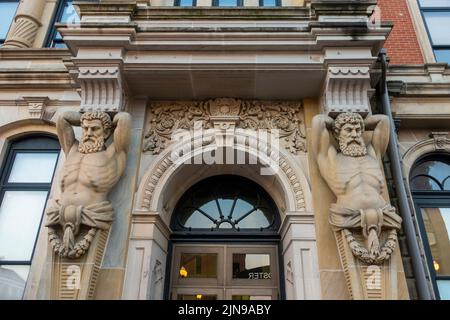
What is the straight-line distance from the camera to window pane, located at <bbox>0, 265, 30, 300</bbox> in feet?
18.0

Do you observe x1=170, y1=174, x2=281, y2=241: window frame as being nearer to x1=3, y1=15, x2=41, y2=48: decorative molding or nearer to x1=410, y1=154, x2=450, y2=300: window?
x1=410, y1=154, x2=450, y2=300: window

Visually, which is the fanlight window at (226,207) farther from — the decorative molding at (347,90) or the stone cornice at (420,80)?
the stone cornice at (420,80)

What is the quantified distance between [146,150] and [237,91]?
184 centimetres

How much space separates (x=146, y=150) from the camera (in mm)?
5754

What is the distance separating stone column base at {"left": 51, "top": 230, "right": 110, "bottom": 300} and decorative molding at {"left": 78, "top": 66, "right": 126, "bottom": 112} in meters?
2.07

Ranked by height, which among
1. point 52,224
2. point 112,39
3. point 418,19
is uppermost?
point 418,19

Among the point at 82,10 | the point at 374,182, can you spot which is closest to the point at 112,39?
the point at 82,10

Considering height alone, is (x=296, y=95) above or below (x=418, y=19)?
below

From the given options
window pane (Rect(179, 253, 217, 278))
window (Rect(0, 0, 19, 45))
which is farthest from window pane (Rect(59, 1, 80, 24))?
window pane (Rect(179, 253, 217, 278))

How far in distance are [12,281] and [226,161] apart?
3953mm

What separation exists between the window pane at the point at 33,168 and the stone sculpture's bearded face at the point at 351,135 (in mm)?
5093

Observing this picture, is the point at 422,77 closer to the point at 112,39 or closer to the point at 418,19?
the point at 418,19

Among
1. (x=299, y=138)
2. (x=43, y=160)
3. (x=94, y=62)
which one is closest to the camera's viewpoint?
(x=94, y=62)

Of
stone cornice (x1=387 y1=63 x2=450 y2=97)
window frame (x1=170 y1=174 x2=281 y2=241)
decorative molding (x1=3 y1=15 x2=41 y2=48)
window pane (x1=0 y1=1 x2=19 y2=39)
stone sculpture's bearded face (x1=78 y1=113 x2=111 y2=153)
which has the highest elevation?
window pane (x1=0 y1=1 x2=19 y2=39)
